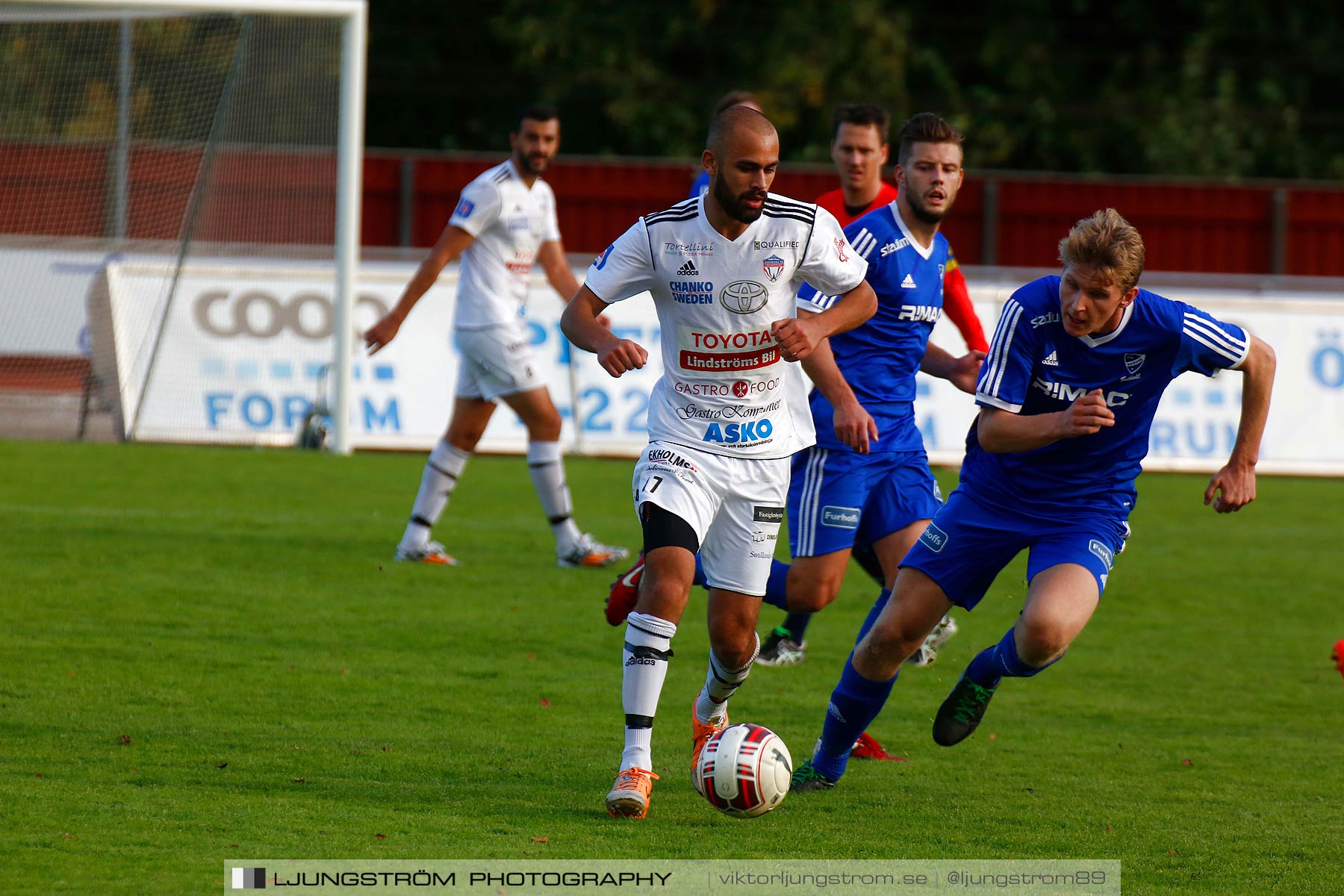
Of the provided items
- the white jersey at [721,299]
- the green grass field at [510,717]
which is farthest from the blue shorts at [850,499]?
the white jersey at [721,299]

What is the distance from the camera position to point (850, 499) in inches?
253

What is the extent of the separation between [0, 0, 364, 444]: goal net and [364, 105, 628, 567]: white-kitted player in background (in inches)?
174

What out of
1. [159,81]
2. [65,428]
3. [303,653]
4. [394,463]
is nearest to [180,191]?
[159,81]

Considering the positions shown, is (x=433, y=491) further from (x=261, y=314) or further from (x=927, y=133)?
(x=261, y=314)

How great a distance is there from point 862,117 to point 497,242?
297 cm

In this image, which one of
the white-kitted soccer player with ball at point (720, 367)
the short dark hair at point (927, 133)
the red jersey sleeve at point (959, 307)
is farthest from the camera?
the red jersey sleeve at point (959, 307)

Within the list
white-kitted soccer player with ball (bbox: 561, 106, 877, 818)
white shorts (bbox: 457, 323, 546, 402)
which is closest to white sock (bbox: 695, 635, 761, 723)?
white-kitted soccer player with ball (bbox: 561, 106, 877, 818)

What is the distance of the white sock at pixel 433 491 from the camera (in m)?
9.25

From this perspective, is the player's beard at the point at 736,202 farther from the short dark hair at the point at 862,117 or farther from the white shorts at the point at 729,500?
the short dark hair at the point at 862,117

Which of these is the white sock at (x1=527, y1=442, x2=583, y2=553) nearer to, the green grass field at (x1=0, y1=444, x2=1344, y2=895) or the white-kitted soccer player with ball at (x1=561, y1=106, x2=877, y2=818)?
the green grass field at (x1=0, y1=444, x2=1344, y2=895)

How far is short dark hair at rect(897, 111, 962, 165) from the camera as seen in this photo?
6.23m

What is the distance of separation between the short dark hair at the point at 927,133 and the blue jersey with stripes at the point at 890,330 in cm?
33

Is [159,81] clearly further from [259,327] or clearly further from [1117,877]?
[1117,877]

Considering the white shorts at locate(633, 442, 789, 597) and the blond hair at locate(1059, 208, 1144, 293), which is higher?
the blond hair at locate(1059, 208, 1144, 293)
